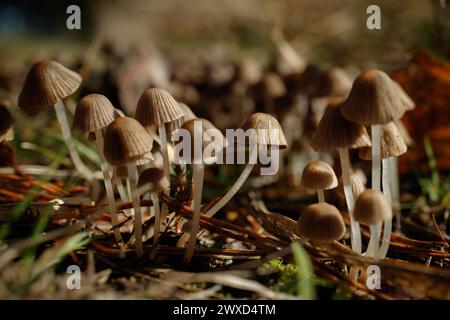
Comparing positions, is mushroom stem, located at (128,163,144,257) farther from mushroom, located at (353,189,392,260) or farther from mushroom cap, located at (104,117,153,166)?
mushroom, located at (353,189,392,260)

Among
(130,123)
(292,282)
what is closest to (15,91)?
(130,123)

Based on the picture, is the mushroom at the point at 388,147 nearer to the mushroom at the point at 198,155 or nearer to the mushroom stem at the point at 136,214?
the mushroom at the point at 198,155

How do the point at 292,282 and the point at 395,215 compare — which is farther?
the point at 395,215

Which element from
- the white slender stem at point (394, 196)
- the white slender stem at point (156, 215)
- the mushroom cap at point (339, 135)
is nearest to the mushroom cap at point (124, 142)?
the white slender stem at point (156, 215)

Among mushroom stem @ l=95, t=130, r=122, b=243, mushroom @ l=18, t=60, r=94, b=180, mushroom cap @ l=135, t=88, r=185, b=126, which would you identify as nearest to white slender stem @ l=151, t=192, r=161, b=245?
mushroom stem @ l=95, t=130, r=122, b=243

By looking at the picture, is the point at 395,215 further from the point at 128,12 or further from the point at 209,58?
the point at 128,12

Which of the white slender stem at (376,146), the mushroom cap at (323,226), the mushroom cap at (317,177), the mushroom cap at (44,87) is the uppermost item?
the mushroom cap at (44,87)
